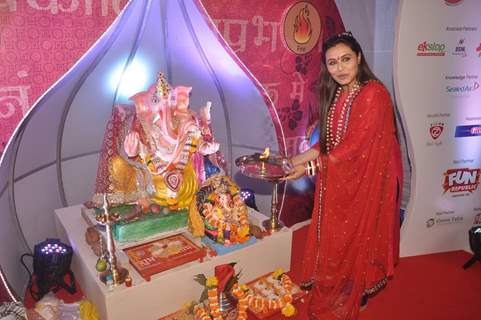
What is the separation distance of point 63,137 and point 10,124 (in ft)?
2.66

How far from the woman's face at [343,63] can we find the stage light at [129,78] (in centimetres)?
174

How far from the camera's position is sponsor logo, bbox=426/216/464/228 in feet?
13.1

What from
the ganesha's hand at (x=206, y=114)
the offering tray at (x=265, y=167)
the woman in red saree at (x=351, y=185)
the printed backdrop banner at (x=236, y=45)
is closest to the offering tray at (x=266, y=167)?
the offering tray at (x=265, y=167)

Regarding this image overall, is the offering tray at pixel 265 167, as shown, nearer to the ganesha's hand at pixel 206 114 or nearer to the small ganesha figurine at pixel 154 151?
the small ganesha figurine at pixel 154 151

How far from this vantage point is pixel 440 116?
373cm

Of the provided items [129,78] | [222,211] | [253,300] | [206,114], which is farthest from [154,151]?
[253,300]

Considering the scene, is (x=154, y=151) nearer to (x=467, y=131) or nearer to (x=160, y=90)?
(x=160, y=90)

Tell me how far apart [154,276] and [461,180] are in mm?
3081

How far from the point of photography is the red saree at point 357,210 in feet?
8.61

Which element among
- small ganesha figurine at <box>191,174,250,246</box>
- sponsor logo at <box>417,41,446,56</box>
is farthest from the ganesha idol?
sponsor logo at <box>417,41,446,56</box>

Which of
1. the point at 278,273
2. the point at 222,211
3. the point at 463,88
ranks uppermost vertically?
the point at 463,88

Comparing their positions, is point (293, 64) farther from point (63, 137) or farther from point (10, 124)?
point (10, 124)

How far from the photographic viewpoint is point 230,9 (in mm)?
3602

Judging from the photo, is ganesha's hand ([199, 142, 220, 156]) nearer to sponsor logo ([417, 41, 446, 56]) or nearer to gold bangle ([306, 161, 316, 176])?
gold bangle ([306, 161, 316, 176])
